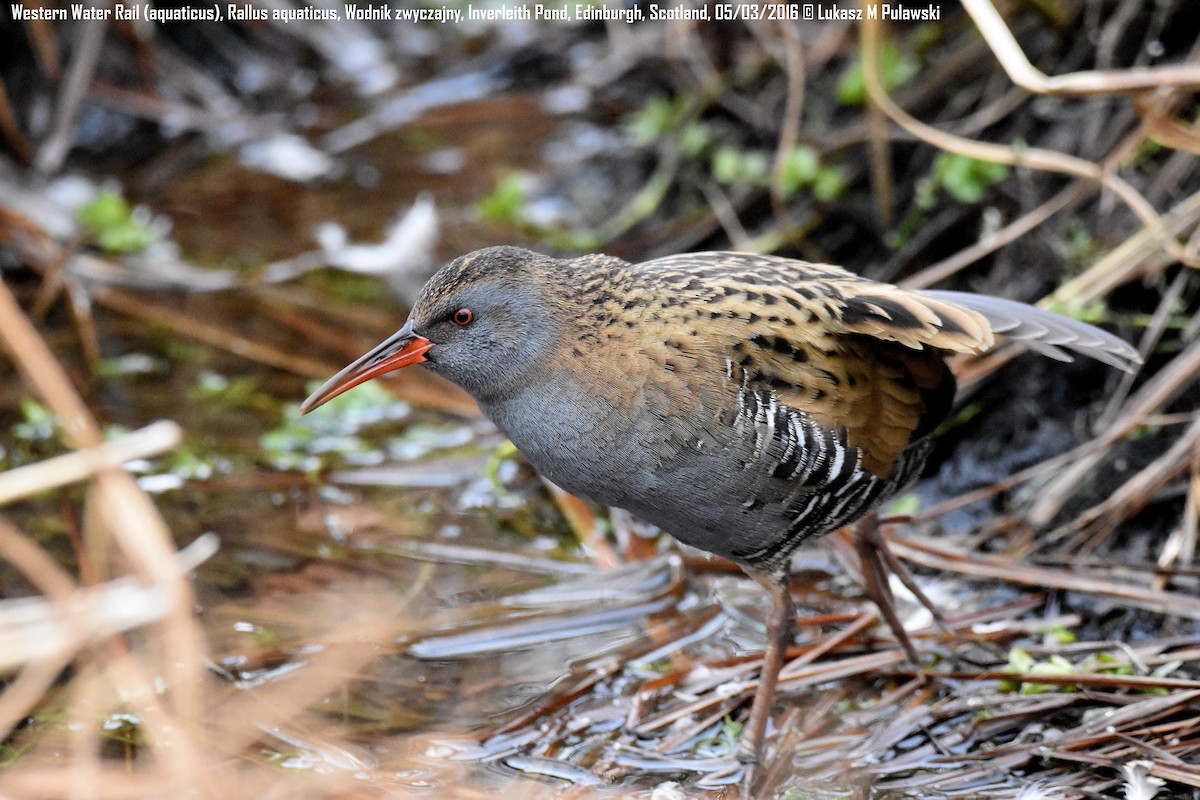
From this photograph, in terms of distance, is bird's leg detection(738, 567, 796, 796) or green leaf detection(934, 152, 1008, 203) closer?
bird's leg detection(738, 567, 796, 796)

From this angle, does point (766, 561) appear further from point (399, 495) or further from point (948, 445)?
point (399, 495)

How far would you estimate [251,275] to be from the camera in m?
5.32

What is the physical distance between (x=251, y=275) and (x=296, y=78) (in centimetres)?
216

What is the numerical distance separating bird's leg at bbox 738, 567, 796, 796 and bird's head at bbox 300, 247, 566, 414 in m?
0.78

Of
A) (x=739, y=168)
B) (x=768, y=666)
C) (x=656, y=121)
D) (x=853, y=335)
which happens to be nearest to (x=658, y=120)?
(x=656, y=121)

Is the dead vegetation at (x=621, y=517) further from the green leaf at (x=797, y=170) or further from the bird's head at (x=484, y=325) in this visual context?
the bird's head at (x=484, y=325)

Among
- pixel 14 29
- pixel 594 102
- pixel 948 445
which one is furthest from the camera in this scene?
pixel 594 102

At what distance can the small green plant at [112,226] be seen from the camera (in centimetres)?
545

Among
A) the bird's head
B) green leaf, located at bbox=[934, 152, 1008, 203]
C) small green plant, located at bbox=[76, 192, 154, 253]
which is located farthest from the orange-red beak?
small green plant, located at bbox=[76, 192, 154, 253]

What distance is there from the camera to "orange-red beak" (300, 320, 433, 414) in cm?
297

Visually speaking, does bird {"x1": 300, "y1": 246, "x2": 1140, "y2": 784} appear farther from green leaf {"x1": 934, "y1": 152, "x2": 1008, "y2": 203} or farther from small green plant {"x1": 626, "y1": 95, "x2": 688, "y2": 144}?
small green plant {"x1": 626, "y1": 95, "x2": 688, "y2": 144}

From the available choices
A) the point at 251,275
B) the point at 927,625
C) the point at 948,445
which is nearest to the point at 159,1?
the point at 251,275

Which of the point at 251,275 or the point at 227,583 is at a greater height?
the point at 251,275

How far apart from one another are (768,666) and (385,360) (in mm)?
1157
